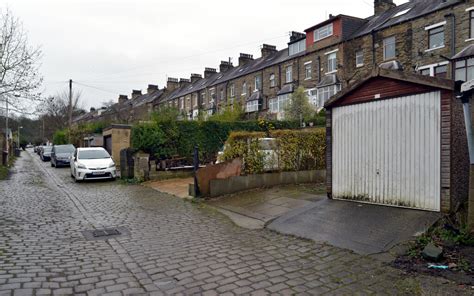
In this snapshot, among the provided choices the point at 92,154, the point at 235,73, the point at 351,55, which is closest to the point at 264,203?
the point at 92,154

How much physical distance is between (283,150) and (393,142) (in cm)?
467

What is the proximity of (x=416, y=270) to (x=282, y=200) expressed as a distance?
15.9 ft

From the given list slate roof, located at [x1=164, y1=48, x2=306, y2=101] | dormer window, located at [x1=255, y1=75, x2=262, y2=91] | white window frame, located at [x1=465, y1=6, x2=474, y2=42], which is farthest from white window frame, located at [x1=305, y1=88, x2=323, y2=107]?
white window frame, located at [x1=465, y1=6, x2=474, y2=42]

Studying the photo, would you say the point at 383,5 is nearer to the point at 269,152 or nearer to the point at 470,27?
the point at 470,27

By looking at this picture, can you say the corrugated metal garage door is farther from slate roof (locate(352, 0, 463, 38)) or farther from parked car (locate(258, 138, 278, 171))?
slate roof (locate(352, 0, 463, 38))

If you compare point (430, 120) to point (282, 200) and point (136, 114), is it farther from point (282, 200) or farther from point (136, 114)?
point (136, 114)

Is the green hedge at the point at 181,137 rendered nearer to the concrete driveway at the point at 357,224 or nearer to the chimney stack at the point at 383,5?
the concrete driveway at the point at 357,224

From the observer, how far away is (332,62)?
3209 centimetres

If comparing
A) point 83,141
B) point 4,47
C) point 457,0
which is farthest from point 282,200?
point 83,141

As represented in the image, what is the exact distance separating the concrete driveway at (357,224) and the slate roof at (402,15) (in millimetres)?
21889

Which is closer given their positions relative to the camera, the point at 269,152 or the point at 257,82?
the point at 269,152

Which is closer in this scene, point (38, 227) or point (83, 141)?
point (38, 227)

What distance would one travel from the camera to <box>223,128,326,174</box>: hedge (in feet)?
36.7

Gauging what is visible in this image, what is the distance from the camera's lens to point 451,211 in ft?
21.0
